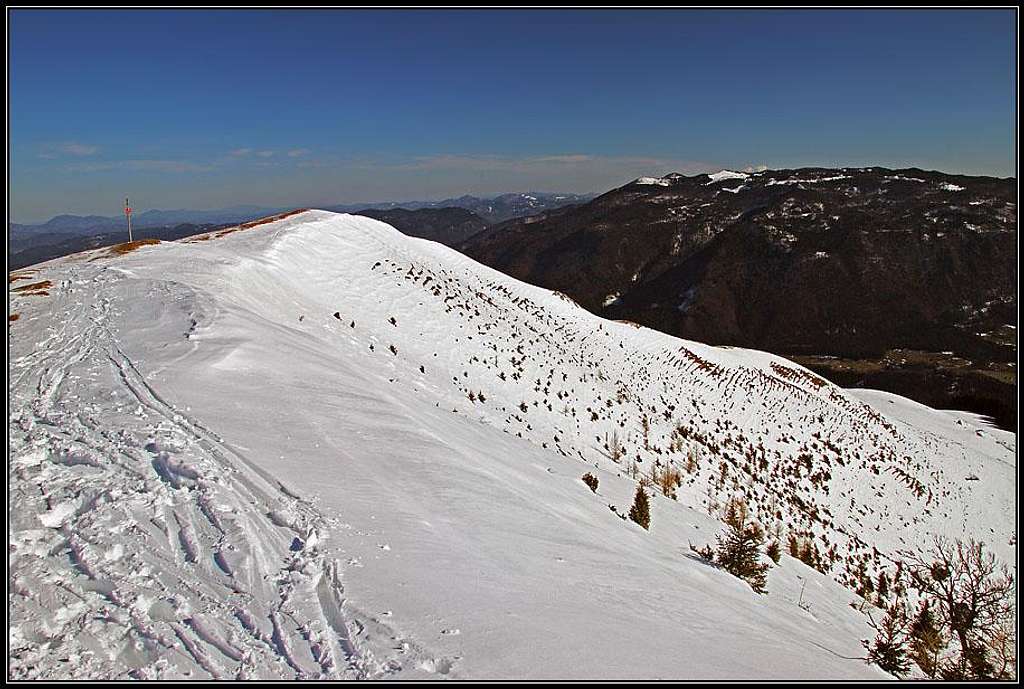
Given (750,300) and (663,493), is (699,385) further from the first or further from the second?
(750,300)

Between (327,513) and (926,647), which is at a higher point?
(327,513)

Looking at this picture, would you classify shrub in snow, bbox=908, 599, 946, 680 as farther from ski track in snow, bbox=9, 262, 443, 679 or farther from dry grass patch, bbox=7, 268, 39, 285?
dry grass patch, bbox=7, 268, 39, 285

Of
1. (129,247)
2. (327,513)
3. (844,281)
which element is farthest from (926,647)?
(844,281)

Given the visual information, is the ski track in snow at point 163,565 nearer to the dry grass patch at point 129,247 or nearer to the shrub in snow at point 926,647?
the shrub in snow at point 926,647

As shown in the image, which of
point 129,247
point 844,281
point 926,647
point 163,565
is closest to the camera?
point 163,565

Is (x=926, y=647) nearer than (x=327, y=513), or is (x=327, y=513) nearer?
(x=327, y=513)

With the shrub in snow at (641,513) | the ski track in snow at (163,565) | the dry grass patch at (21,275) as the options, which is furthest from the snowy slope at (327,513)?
the dry grass patch at (21,275)

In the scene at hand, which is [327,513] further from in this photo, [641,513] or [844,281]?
[844,281]

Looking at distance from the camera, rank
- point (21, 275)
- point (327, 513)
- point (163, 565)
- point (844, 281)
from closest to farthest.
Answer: point (163, 565), point (327, 513), point (21, 275), point (844, 281)
